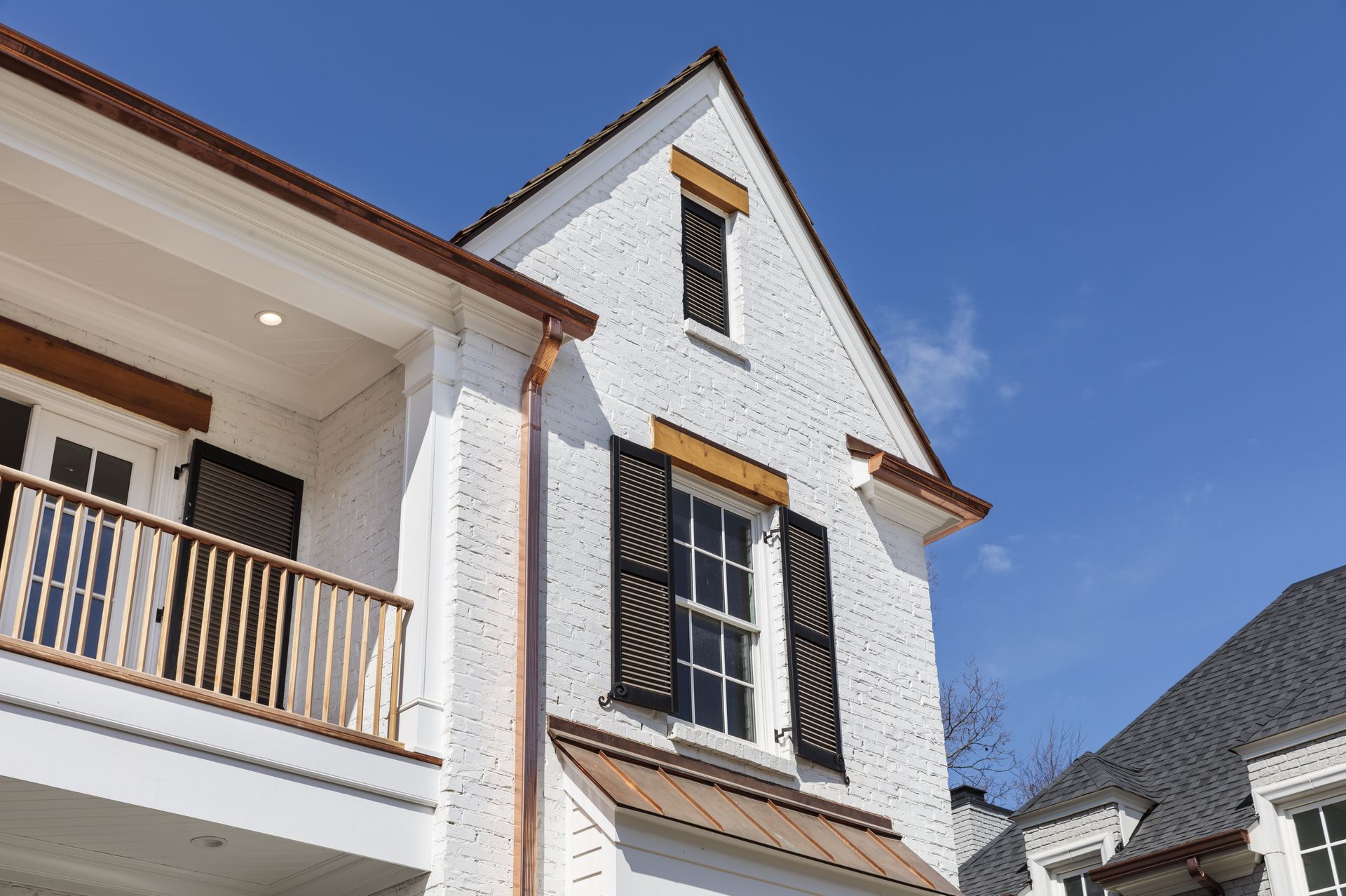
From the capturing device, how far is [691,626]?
1052 centimetres

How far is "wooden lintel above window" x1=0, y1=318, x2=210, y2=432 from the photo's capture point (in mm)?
9094

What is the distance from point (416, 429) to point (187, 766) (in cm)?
281

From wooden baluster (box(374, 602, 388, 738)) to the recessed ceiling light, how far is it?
3.30 feet

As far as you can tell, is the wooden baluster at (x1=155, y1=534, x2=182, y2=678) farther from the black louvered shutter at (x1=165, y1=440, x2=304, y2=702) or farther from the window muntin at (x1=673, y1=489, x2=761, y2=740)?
the window muntin at (x1=673, y1=489, x2=761, y2=740)

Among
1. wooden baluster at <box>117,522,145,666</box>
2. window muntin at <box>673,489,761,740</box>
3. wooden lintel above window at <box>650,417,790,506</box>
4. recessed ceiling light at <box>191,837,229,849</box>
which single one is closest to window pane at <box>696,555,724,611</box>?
window muntin at <box>673,489,761,740</box>

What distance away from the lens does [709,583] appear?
1082 centimetres

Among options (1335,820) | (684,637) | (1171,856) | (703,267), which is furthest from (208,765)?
(1335,820)

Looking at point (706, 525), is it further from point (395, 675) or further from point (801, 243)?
point (801, 243)

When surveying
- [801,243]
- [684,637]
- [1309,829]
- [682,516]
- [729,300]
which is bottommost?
[1309,829]

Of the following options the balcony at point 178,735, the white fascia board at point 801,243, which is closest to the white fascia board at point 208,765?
the balcony at point 178,735

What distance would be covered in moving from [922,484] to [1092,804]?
5955mm

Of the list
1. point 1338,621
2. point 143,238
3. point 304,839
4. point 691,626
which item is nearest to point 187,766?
point 304,839

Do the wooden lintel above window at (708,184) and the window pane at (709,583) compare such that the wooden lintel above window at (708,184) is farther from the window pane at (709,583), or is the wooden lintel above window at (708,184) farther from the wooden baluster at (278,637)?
the wooden baluster at (278,637)

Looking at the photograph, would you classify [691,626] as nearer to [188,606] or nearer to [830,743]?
[830,743]
